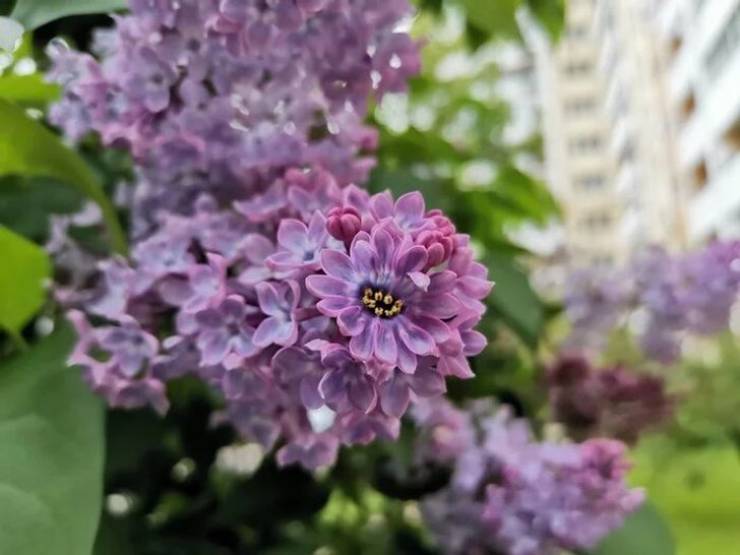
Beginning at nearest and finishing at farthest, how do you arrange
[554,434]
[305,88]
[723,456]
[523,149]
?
[305,88] < [554,434] < [723,456] < [523,149]

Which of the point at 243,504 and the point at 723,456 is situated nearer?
the point at 243,504

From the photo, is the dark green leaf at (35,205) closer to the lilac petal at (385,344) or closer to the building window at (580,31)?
the lilac petal at (385,344)

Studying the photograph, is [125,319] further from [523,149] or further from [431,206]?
[523,149]

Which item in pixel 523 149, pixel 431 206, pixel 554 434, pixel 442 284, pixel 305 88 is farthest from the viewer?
pixel 523 149

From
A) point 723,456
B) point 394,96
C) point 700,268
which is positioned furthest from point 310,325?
point 723,456

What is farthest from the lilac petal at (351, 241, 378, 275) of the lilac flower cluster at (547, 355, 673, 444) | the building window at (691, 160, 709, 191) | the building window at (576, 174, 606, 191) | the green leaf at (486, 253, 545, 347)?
the building window at (576, 174, 606, 191)

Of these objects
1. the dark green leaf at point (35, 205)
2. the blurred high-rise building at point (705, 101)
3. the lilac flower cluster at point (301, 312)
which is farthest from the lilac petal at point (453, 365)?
the blurred high-rise building at point (705, 101)

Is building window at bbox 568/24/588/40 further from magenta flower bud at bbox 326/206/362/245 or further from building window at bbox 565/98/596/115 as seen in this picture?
magenta flower bud at bbox 326/206/362/245
